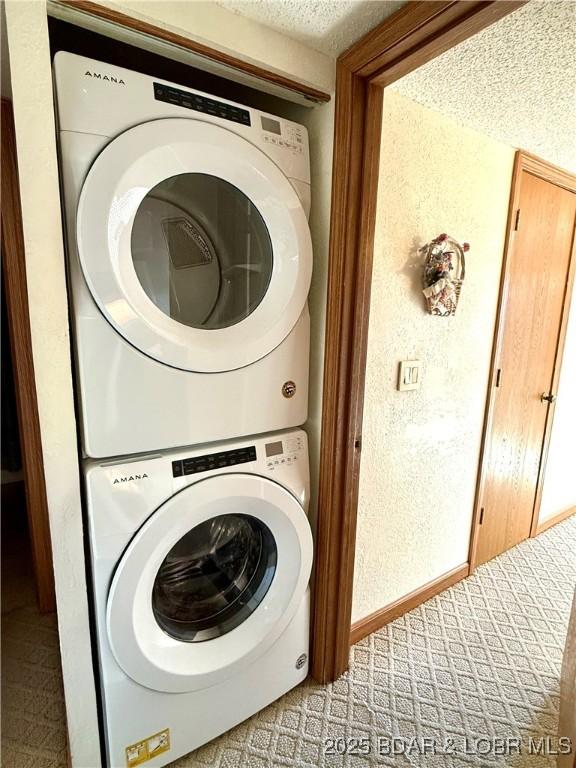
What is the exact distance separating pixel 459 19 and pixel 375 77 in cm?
26

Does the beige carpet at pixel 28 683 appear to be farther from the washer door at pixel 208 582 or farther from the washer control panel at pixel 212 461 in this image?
the washer control panel at pixel 212 461

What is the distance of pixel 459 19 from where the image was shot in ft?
2.84

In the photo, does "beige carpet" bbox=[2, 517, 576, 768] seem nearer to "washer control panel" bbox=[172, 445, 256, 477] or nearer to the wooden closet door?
the wooden closet door

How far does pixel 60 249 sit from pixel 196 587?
1.01 m

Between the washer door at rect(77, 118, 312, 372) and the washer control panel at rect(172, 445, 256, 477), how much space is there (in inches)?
9.3

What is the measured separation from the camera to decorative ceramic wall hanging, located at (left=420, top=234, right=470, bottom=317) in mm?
1445

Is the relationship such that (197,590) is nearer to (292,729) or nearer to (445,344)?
(292,729)

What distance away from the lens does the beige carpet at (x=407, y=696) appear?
1.22m

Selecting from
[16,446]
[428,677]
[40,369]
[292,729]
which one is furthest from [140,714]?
[16,446]

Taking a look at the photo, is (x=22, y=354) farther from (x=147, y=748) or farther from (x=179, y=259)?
(x=147, y=748)

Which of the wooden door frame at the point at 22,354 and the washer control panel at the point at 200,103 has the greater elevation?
the washer control panel at the point at 200,103

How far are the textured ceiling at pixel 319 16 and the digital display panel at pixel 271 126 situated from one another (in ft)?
0.68

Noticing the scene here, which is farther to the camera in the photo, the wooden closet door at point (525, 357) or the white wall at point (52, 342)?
the wooden closet door at point (525, 357)

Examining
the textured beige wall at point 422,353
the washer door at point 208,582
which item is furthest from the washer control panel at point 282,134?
the washer door at point 208,582
